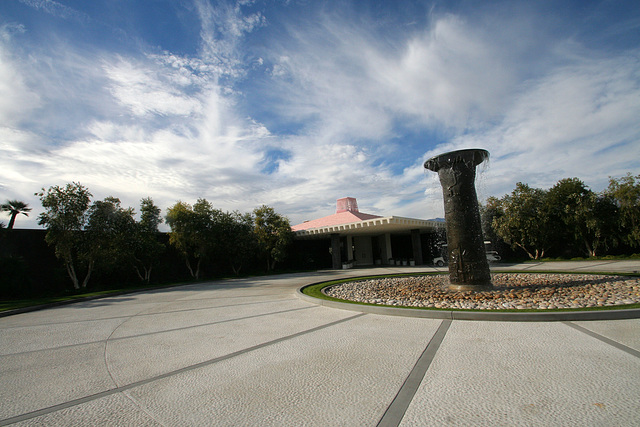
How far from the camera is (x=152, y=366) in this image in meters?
3.97

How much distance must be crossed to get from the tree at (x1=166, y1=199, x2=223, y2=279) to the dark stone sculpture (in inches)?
638

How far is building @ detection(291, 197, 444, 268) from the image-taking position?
26034mm

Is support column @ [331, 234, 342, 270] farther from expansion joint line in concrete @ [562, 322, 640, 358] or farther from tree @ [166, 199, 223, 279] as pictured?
expansion joint line in concrete @ [562, 322, 640, 358]

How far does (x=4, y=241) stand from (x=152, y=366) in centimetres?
1690

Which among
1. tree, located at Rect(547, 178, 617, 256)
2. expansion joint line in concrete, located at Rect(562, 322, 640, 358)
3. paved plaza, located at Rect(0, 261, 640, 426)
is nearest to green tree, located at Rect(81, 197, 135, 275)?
paved plaza, located at Rect(0, 261, 640, 426)

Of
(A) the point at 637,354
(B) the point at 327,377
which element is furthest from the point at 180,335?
(A) the point at 637,354

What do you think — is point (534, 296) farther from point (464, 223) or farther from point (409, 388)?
point (409, 388)

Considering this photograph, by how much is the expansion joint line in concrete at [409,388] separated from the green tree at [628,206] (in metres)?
23.4

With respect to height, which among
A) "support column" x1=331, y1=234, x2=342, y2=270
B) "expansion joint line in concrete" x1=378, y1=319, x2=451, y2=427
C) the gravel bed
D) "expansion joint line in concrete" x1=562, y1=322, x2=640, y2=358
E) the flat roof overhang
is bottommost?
"expansion joint line in concrete" x1=378, y1=319, x2=451, y2=427

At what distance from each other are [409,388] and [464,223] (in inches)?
270

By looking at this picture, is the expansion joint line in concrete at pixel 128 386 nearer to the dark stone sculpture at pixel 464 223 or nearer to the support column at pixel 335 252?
the dark stone sculpture at pixel 464 223

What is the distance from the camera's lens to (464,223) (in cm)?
898

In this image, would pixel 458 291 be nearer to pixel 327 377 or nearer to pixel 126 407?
pixel 327 377

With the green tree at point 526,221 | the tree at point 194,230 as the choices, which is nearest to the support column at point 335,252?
the tree at point 194,230
